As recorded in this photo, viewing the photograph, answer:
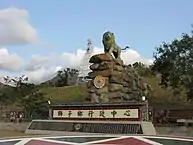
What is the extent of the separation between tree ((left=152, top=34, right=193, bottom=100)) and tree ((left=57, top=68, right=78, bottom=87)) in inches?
1475

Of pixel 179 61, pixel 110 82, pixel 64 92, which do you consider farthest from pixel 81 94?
pixel 110 82

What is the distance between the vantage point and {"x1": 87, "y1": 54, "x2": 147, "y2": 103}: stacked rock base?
885 inches

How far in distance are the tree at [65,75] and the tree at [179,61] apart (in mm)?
37462

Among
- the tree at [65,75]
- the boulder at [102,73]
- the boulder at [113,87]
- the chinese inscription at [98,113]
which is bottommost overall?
the chinese inscription at [98,113]

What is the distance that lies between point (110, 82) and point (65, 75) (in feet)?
149

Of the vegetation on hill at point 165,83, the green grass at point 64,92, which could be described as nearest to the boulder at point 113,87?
the vegetation on hill at point 165,83

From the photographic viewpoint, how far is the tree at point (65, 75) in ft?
218

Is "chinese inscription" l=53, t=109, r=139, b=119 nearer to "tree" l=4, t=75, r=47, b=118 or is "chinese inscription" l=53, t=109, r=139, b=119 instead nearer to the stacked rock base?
the stacked rock base

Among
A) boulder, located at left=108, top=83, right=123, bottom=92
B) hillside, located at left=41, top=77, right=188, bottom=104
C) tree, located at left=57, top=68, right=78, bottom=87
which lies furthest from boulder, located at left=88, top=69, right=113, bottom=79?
tree, located at left=57, top=68, right=78, bottom=87

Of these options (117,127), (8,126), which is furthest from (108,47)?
(8,126)

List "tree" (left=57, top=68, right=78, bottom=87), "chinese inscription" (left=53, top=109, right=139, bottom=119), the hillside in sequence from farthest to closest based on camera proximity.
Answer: "tree" (left=57, top=68, right=78, bottom=87), the hillside, "chinese inscription" (left=53, top=109, right=139, bottom=119)

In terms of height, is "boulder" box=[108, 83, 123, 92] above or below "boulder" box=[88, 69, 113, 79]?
below

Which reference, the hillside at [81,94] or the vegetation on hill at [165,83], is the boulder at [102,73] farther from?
the hillside at [81,94]

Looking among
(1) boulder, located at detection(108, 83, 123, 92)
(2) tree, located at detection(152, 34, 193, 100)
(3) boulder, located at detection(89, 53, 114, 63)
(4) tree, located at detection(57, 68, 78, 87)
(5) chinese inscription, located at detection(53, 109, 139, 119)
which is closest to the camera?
(5) chinese inscription, located at detection(53, 109, 139, 119)
